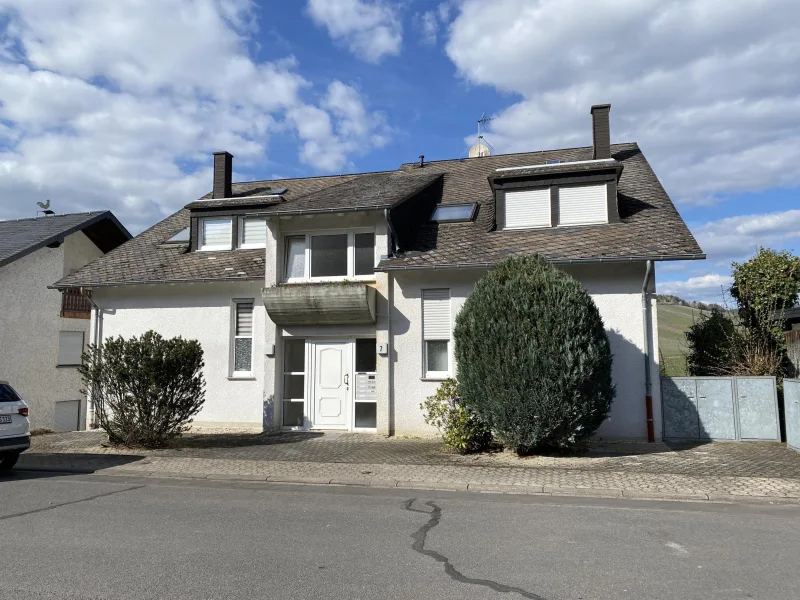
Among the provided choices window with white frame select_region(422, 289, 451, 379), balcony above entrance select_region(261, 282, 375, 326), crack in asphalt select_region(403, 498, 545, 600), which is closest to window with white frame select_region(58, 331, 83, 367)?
balcony above entrance select_region(261, 282, 375, 326)

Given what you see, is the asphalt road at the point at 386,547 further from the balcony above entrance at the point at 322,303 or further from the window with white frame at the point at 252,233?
the window with white frame at the point at 252,233

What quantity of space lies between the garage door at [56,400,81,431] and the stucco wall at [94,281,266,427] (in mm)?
6145

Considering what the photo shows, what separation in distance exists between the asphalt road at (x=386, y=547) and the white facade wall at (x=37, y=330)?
1176 cm

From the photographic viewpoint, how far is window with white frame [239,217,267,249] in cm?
1666

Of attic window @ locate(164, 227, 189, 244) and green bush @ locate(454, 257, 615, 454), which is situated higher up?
attic window @ locate(164, 227, 189, 244)

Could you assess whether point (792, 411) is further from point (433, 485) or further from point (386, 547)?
point (386, 547)

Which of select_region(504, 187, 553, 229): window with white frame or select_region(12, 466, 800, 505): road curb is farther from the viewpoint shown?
select_region(504, 187, 553, 229): window with white frame

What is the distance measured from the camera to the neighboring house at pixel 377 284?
1270 cm

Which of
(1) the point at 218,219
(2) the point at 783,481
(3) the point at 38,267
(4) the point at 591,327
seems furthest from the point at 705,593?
(3) the point at 38,267

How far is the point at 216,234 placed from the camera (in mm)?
17125

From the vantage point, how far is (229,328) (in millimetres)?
15219

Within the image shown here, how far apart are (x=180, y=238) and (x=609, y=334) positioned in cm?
1216

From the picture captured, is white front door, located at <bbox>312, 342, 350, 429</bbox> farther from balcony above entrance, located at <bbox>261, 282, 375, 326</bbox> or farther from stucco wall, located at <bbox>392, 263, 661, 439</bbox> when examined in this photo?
stucco wall, located at <bbox>392, 263, 661, 439</bbox>

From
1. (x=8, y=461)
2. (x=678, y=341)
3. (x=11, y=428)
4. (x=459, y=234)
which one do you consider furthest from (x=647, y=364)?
(x=8, y=461)
